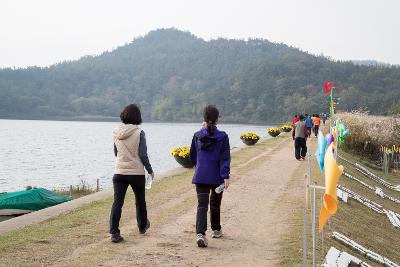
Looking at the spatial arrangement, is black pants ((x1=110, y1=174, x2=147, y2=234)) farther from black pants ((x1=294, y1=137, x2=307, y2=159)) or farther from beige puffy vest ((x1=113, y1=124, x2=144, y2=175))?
black pants ((x1=294, y1=137, x2=307, y2=159))

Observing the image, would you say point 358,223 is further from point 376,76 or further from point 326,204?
point 376,76

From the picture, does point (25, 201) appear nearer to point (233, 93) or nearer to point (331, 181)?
point (331, 181)

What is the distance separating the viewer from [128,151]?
7.50m

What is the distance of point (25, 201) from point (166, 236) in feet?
26.0

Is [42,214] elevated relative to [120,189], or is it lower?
lower

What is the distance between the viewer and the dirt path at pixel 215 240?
22.2 feet

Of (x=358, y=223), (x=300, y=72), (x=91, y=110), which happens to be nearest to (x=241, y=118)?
(x=300, y=72)

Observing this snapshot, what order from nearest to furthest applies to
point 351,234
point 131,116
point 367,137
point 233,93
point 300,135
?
point 131,116
point 351,234
point 300,135
point 367,137
point 233,93

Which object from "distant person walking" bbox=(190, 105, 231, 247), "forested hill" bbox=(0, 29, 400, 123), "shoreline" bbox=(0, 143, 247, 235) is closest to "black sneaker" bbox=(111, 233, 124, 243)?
"distant person walking" bbox=(190, 105, 231, 247)

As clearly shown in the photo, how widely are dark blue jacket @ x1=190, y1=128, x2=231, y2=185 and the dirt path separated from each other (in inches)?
38.4

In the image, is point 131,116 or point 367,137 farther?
point 367,137

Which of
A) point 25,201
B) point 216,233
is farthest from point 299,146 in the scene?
point 216,233

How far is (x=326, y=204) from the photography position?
5023 mm

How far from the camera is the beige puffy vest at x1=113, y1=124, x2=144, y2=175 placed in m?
7.47
